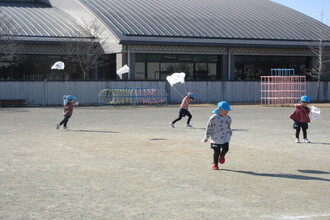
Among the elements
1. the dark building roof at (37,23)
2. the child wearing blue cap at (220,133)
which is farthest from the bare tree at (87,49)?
the child wearing blue cap at (220,133)

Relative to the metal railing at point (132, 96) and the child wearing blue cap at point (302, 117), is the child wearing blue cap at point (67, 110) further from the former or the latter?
the metal railing at point (132, 96)

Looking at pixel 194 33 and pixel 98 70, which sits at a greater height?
pixel 194 33

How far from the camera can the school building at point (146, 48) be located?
35438mm

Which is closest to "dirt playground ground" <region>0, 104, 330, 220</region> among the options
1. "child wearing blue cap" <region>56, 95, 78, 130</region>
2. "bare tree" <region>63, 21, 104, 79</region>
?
"child wearing blue cap" <region>56, 95, 78, 130</region>

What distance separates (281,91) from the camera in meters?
36.2

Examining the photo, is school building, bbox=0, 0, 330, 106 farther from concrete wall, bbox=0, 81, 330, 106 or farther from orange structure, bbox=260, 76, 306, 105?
orange structure, bbox=260, 76, 306, 105

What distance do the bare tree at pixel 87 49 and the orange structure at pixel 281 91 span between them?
12.1m

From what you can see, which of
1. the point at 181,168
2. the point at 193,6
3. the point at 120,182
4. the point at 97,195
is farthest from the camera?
the point at 193,6

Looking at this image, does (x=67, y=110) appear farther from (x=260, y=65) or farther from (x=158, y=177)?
(x=260, y=65)

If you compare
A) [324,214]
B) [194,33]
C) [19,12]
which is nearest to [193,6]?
[194,33]

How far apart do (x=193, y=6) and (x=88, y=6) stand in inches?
407

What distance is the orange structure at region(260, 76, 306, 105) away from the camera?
36203 millimetres

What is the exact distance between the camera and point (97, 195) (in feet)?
25.6

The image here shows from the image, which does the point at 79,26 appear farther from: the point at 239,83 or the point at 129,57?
the point at 239,83
